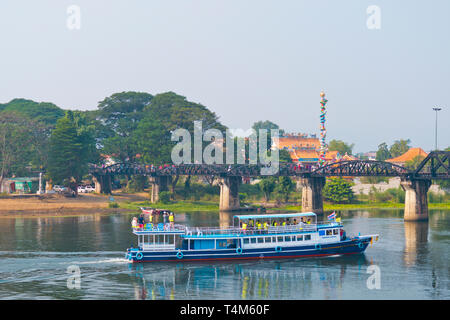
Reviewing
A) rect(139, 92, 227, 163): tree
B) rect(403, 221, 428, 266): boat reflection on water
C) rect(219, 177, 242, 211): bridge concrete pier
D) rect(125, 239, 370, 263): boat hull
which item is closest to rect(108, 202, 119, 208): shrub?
rect(219, 177, 242, 211): bridge concrete pier

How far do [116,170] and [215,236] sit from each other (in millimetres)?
91030

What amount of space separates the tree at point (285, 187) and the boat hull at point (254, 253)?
81.0m

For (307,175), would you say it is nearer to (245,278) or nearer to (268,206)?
(268,206)

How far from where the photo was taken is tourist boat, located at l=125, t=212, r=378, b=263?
7606 centimetres

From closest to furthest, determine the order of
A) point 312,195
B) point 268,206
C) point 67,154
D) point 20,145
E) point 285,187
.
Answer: point 312,195
point 67,154
point 20,145
point 268,206
point 285,187

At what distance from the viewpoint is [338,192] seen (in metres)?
164

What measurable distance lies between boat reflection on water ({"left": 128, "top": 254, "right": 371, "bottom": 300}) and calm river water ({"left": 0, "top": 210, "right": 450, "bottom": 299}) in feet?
0.34

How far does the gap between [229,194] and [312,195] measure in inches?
853

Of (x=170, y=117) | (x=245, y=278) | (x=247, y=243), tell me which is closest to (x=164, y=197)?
(x=170, y=117)

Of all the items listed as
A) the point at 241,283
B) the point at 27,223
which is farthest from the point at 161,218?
the point at 241,283

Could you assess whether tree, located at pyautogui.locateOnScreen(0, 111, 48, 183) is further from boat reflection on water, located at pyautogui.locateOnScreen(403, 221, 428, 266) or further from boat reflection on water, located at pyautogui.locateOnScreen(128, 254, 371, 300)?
boat reflection on water, located at pyautogui.locateOnScreen(403, 221, 428, 266)

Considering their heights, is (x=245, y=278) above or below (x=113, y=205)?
below

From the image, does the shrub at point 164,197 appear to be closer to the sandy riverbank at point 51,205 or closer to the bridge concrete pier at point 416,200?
the sandy riverbank at point 51,205

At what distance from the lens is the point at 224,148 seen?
188 m
